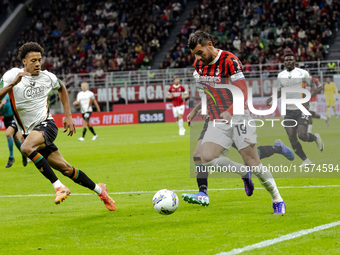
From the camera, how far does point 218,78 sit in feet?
24.6

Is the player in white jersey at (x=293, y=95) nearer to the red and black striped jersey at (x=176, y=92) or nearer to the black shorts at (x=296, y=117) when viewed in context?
the black shorts at (x=296, y=117)

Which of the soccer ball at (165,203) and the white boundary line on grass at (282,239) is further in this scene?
the soccer ball at (165,203)

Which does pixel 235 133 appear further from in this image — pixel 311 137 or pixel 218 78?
pixel 311 137

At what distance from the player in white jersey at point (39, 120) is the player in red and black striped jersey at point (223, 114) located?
4.93 ft

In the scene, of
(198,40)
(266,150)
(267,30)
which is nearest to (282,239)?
(198,40)

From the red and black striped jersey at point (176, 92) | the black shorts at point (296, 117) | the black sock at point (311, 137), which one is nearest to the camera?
the black shorts at point (296, 117)

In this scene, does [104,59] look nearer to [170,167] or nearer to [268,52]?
[268,52]

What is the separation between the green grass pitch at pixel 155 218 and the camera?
19.0 ft

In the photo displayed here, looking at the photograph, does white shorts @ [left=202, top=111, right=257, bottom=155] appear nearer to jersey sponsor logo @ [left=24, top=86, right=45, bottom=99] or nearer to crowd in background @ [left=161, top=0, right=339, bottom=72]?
jersey sponsor logo @ [left=24, top=86, right=45, bottom=99]

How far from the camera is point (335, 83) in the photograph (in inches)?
1355

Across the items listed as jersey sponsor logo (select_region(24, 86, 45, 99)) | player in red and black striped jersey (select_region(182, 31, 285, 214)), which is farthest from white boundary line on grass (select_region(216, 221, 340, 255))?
jersey sponsor logo (select_region(24, 86, 45, 99))

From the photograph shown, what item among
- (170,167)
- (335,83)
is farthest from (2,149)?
(335,83)

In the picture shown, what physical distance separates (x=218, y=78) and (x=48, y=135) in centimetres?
242

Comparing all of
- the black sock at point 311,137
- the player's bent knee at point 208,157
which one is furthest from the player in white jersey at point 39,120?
the black sock at point 311,137
